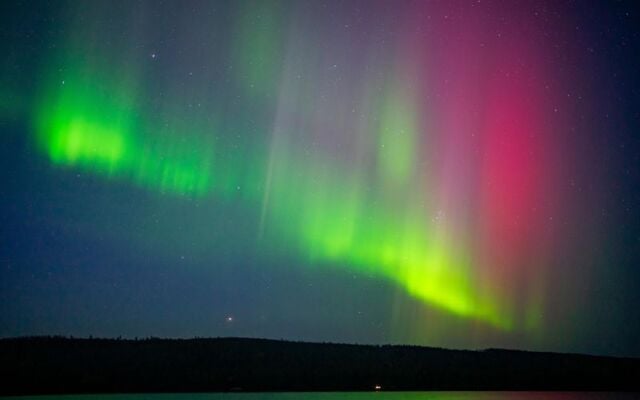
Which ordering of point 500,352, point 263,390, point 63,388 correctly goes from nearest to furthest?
point 63,388, point 263,390, point 500,352

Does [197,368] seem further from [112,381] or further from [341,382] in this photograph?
[341,382]

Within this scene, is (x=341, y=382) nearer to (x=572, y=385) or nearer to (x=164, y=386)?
(x=164, y=386)

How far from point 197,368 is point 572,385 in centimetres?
5920

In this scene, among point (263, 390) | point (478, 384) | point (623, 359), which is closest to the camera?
point (263, 390)

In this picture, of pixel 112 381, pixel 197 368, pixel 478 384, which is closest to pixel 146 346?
pixel 197 368

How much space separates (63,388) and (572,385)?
2971 inches

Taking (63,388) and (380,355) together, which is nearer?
(63,388)

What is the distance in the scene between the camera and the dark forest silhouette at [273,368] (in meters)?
71.8

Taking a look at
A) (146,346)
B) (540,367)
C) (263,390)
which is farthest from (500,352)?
(146,346)

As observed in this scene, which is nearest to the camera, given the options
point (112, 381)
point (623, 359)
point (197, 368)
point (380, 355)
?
point (112, 381)

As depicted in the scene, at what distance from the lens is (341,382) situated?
84.6m

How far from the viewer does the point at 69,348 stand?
3253 inches

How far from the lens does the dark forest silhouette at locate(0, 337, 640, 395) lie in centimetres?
7181

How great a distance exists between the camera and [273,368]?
8675 centimetres
